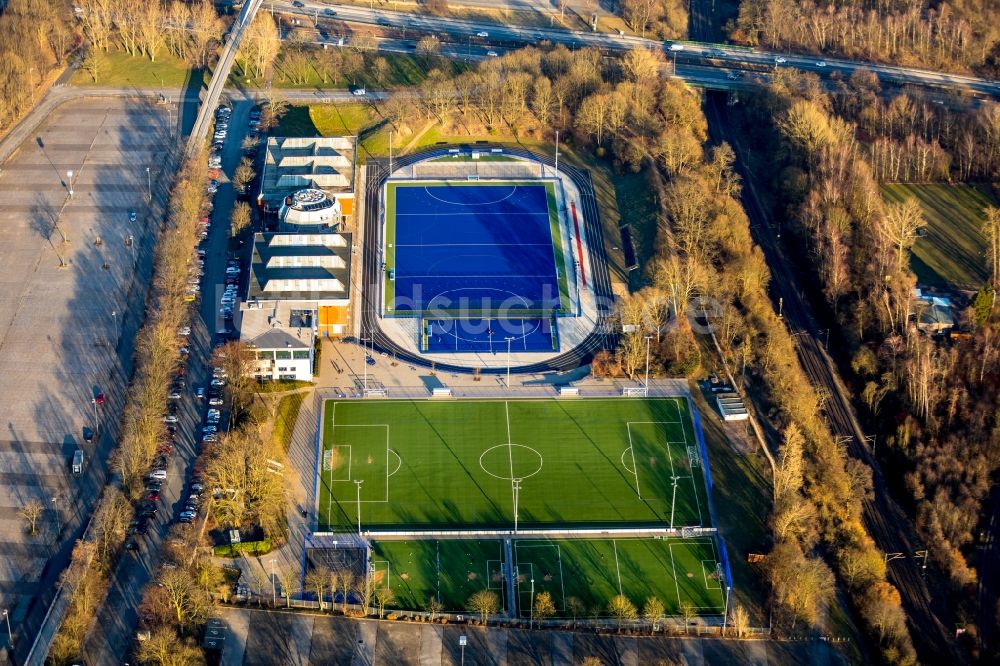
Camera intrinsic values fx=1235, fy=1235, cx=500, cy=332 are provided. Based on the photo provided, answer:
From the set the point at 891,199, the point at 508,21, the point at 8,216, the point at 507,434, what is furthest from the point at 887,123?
the point at 8,216

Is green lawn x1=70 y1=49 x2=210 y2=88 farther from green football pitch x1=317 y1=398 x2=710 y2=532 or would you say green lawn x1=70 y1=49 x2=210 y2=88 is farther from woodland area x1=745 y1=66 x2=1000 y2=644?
woodland area x1=745 y1=66 x2=1000 y2=644

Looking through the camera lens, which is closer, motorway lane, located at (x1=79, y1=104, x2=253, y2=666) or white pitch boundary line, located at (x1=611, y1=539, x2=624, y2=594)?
motorway lane, located at (x1=79, y1=104, x2=253, y2=666)

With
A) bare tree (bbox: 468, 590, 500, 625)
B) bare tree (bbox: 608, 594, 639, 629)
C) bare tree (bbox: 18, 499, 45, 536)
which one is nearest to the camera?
bare tree (bbox: 468, 590, 500, 625)

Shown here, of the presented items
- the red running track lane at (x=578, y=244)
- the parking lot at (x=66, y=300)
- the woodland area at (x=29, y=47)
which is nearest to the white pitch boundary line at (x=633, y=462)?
the red running track lane at (x=578, y=244)

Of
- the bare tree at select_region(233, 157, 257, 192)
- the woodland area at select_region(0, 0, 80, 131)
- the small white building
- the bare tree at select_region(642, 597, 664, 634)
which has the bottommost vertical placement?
the bare tree at select_region(642, 597, 664, 634)

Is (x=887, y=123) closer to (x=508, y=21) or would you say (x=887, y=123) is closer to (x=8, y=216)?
(x=508, y=21)

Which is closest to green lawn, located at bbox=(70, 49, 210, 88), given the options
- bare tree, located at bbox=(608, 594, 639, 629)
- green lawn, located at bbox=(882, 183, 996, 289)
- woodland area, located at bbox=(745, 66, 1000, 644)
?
woodland area, located at bbox=(745, 66, 1000, 644)
